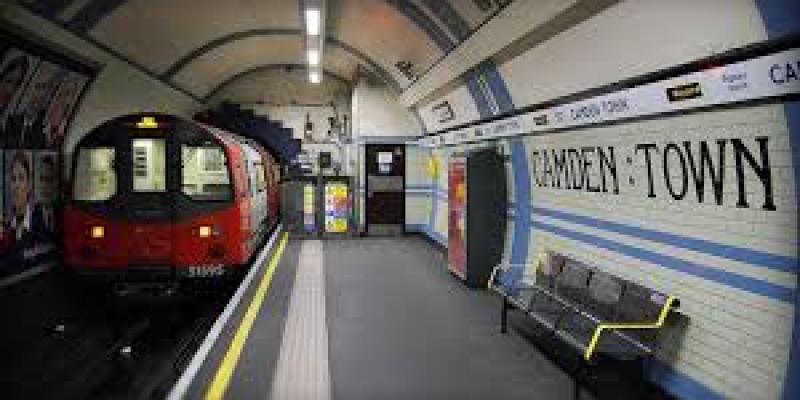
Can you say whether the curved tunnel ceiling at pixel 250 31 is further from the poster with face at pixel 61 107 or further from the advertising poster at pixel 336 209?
the advertising poster at pixel 336 209

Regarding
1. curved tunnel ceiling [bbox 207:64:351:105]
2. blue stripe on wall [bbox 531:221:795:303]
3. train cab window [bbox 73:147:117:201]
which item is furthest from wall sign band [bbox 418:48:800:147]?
curved tunnel ceiling [bbox 207:64:351:105]

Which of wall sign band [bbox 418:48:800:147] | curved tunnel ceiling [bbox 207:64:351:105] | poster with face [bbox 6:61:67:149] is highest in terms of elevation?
curved tunnel ceiling [bbox 207:64:351:105]

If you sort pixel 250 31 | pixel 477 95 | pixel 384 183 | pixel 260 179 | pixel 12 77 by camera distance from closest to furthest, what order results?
pixel 12 77, pixel 477 95, pixel 260 179, pixel 250 31, pixel 384 183

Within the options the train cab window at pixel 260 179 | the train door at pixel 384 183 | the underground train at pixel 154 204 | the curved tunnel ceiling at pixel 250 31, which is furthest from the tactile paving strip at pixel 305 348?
the train door at pixel 384 183

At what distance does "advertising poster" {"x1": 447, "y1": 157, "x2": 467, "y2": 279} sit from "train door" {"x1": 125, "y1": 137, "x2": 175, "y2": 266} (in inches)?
157

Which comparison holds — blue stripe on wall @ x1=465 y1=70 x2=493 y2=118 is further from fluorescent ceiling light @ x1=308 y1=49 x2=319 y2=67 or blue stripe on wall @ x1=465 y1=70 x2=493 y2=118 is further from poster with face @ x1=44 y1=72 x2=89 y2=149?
poster with face @ x1=44 y1=72 x2=89 y2=149

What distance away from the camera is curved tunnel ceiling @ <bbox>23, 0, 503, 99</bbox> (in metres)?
8.32

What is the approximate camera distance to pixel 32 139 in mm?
8734

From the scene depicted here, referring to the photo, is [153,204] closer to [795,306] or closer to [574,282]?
[574,282]

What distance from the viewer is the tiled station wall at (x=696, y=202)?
4098 millimetres

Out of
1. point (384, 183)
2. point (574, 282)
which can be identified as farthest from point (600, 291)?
point (384, 183)

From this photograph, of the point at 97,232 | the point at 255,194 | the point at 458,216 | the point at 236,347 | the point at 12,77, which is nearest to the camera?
the point at 236,347

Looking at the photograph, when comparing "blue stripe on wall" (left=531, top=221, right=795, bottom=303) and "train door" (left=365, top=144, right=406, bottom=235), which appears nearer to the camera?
"blue stripe on wall" (left=531, top=221, right=795, bottom=303)

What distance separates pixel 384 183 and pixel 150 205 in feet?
27.7
